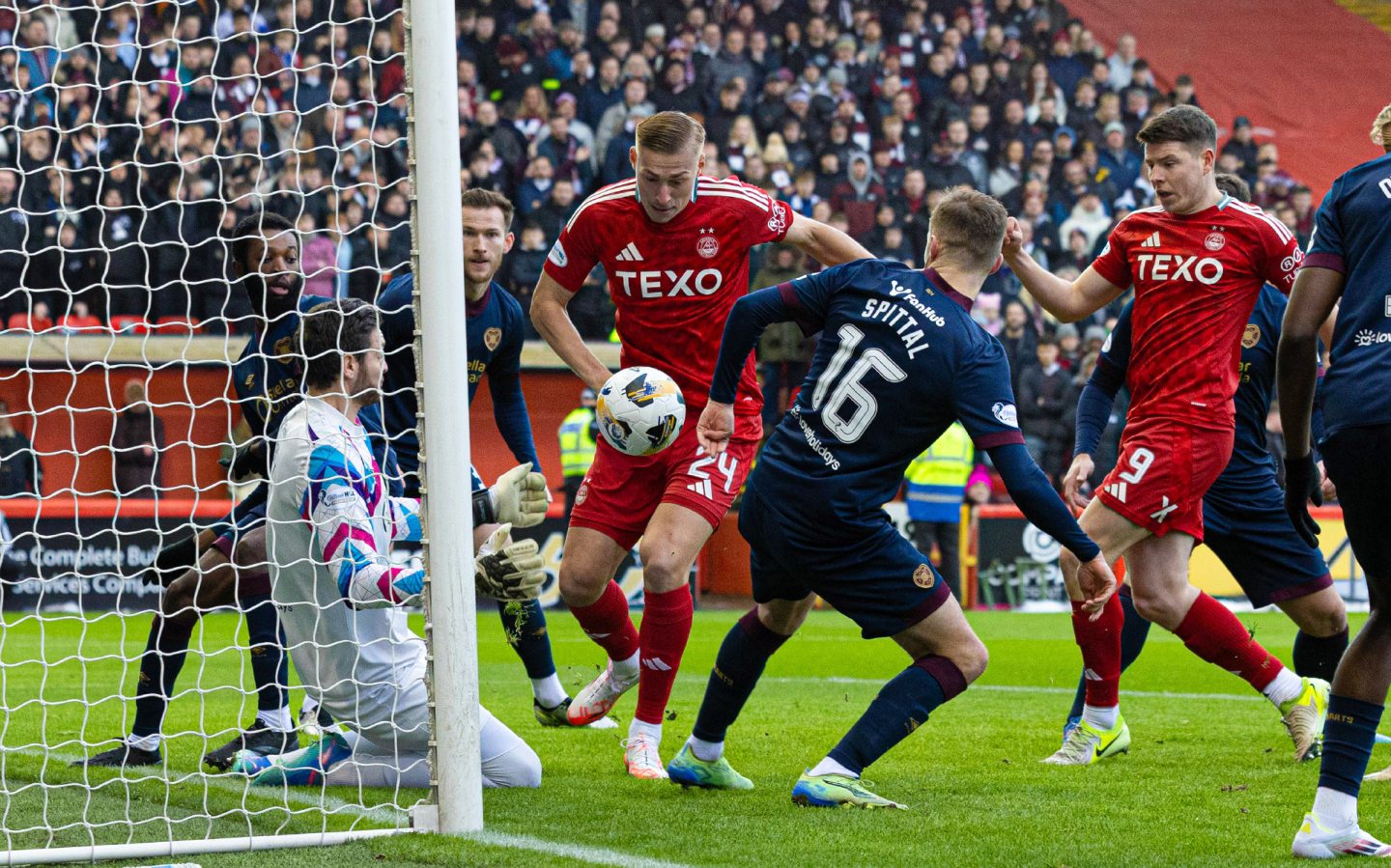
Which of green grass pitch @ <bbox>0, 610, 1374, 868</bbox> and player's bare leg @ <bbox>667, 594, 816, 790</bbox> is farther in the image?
player's bare leg @ <bbox>667, 594, 816, 790</bbox>

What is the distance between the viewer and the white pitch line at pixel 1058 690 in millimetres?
7953

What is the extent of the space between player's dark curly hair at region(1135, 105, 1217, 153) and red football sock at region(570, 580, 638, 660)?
8.58ft

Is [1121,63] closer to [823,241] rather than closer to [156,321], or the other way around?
[156,321]

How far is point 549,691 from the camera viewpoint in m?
6.57

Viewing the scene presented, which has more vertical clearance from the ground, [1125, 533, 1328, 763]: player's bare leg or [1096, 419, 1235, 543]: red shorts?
[1096, 419, 1235, 543]: red shorts

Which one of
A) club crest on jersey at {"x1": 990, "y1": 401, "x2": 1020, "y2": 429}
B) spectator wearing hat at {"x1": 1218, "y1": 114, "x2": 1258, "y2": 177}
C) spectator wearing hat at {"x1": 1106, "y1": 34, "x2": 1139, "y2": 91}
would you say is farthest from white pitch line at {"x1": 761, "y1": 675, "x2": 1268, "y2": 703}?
spectator wearing hat at {"x1": 1106, "y1": 34, "x2": 1139, "y2": 91}

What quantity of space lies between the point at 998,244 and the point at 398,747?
8.20 feet

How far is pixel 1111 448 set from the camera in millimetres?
15469

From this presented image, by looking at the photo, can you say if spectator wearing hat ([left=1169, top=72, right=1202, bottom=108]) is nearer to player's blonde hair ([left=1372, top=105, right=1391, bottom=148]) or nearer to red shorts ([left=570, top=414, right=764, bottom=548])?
red shorts ([left=570, top=414, right=764, bottom=548])

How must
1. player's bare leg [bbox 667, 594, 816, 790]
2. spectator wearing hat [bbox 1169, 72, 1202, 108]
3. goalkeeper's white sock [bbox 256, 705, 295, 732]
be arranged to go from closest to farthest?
player's bare leg [bbox 667, 594, 816, 790] → goalkeeper's white sock [bbox 256, 705, 295, 732] → spectator wearing hat [bbox 1169, 72, 1202, 108]

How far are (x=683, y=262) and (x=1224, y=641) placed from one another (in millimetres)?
2450

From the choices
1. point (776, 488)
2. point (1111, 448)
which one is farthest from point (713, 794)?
point (1111, 448)

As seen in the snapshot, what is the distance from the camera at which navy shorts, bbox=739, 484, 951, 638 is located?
4512mm

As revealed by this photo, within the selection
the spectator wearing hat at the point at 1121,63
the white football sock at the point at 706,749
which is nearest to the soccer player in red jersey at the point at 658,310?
the white football sock at the point at 706,749
